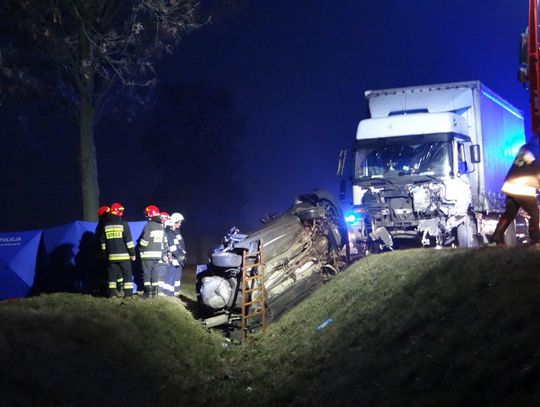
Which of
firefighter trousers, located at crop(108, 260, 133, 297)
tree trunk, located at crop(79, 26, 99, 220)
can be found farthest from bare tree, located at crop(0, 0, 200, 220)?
firefighter trousers, located at crop(108, 260, 133, 297)

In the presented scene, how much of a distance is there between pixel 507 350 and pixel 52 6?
14089 millimetres

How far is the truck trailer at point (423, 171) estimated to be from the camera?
13430 mm

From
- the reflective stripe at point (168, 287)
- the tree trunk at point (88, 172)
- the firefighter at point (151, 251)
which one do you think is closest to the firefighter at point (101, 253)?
the firefighter at point (151, 251)

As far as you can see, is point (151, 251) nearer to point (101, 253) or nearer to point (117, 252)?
point (117, 252)

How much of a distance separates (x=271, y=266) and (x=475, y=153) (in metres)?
5.30

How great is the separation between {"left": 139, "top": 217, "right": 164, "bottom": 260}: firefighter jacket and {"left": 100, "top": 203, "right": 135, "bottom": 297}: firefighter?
1.15 feet

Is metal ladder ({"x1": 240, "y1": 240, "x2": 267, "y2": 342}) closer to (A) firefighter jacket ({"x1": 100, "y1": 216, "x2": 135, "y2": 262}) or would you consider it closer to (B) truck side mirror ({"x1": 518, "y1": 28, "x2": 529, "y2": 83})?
(A) firefighter jacket ({"x1": 100, "y1": 216, "x2": 135, "y2": 262})

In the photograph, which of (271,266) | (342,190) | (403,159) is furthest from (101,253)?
(403,159)

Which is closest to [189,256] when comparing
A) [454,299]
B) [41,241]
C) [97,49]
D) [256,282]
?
[97,49]

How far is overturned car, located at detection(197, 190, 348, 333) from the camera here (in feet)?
36.4

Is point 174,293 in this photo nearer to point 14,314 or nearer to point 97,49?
point 14,314

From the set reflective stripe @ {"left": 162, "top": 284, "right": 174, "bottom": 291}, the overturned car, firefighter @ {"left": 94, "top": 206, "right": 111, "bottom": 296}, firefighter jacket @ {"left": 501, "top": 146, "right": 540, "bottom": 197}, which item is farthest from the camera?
reflective stripe @ {"left": 162, "top": 284, "right": 174, "bottom": 291}

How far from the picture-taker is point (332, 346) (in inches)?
344

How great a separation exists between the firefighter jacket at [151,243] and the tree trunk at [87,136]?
565 centimetres
